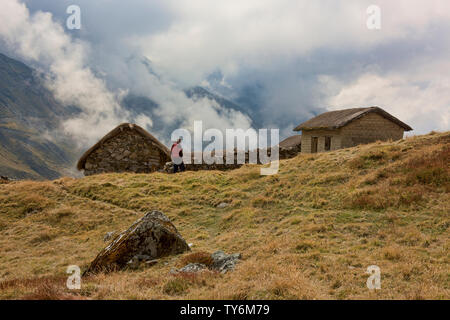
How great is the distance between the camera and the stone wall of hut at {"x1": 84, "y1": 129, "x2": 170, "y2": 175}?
75.7 ft

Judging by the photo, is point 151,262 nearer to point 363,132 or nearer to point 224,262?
point 224,262

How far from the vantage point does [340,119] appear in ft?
89.5

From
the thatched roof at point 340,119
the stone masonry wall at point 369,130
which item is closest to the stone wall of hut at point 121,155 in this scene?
the thatched roof at point 340,119

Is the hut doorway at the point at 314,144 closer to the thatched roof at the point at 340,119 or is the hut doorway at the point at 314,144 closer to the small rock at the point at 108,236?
the thatched roof at the point at 340,119

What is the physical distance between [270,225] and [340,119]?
19.1 m

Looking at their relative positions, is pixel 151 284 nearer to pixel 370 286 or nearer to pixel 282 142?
pixel 370 286

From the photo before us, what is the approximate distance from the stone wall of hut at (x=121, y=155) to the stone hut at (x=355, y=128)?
15665 millimetres

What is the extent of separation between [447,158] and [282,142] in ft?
96.6

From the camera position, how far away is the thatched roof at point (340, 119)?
86.4ft

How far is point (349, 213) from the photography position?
1095 cm

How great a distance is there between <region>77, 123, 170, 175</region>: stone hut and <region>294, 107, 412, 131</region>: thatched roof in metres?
15.3

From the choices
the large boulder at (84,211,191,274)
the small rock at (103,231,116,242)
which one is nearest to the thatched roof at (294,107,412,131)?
the small rock at (103,231,116,242)

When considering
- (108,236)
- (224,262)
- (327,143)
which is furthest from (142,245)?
(327,143)
